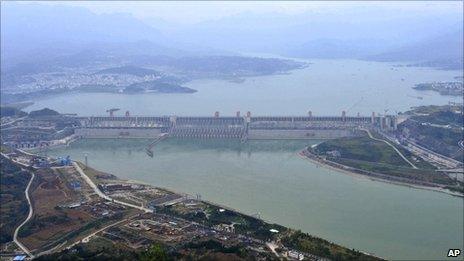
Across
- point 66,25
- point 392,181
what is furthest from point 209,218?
point 66,25

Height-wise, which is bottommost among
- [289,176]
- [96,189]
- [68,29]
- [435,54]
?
[96,189]

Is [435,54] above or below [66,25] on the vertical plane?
below

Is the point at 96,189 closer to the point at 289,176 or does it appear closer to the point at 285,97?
the point at 289,176

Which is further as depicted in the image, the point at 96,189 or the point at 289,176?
the point at 289,176

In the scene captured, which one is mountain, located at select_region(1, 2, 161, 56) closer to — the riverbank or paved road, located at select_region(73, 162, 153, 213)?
paved road, located at select_region(73, 162, 153, 213)

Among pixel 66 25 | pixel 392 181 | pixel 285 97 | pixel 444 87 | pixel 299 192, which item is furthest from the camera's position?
pixel 66 25

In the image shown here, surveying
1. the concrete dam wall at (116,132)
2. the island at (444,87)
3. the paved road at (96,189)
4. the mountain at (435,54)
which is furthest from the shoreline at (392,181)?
the mountain at (435,54)

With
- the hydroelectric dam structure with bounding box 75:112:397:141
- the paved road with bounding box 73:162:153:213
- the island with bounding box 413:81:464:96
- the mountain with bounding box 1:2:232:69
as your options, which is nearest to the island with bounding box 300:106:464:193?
the hydroelectric dam structure with bounding box 75:112:397:141

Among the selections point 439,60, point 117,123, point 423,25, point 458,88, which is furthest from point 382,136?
point 423,25
